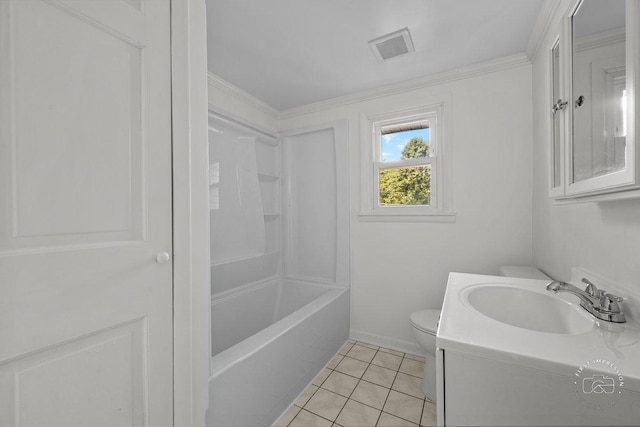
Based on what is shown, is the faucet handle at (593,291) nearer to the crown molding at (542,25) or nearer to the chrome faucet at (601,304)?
the chrome faucet at (601,304)

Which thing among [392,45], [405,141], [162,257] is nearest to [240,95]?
[392,45]

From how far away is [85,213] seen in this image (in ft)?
2.56

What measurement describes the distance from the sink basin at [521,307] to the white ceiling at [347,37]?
1462 mm

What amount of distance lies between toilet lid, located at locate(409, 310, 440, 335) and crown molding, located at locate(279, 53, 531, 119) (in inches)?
71.1

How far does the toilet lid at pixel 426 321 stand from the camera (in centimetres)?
167

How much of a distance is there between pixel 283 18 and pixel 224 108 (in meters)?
0.99

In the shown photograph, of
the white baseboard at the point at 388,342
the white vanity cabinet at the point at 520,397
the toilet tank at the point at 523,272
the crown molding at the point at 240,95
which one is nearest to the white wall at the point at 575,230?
the toilet tank at the point at 523,272

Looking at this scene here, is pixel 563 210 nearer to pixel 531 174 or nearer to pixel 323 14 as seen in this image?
pixel 531 174

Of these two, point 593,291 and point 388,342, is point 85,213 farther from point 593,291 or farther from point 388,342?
point 388,342

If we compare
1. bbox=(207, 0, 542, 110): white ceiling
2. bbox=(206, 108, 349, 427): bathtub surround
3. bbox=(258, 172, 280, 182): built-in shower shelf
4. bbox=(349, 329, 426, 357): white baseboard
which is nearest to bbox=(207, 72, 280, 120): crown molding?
bbox=(207, 0, 542, 110): white ceiling

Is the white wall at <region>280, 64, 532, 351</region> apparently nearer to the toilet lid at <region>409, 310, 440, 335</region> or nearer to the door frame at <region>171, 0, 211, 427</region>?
the toilet lid at <region>409, 310, 440, 335</region>

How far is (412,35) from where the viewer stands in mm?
1591

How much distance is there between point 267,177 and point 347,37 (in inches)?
60.1

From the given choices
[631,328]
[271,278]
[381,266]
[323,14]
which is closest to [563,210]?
[631,328]
